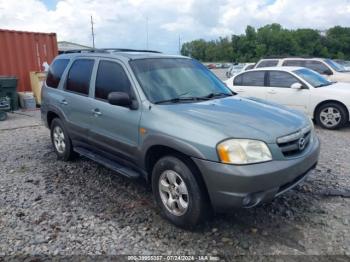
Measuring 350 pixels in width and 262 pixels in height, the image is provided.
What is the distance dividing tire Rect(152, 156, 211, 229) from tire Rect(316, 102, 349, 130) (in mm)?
5643

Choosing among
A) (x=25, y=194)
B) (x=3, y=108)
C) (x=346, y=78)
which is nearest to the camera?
(x=25, y=194)

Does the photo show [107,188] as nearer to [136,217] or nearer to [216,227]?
[136,217]

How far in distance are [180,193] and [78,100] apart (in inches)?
89.2

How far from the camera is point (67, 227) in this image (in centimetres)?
343

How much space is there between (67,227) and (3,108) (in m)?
7.71

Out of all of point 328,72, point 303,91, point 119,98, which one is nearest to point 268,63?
point 328,72

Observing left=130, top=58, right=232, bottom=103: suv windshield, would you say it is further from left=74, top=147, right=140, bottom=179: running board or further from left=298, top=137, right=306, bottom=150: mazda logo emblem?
left=298, top=137, right=306, bottom=150: mazda logo emblem

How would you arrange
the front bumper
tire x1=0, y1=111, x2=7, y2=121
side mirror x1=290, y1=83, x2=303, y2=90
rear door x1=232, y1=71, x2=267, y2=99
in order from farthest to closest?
tire x1=0, y1=111, x2=7, y2=121
rear door x1=232, y1=71, x2=267, y2=99
side mirror x1=290, y1=83, x2=303, y2=90
the front bumper

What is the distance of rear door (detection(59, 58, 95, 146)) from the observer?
14.9 feet

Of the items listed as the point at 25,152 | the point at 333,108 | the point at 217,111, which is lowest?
the point at 25,152

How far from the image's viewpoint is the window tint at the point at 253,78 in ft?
28.5

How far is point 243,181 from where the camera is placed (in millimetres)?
2822

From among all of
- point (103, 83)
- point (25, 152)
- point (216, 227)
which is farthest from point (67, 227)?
point (25, 152)

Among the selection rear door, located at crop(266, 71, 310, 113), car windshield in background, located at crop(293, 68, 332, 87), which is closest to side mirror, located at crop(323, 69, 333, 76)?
car windshield in background, located at crop(293, 68, 332, 87)
